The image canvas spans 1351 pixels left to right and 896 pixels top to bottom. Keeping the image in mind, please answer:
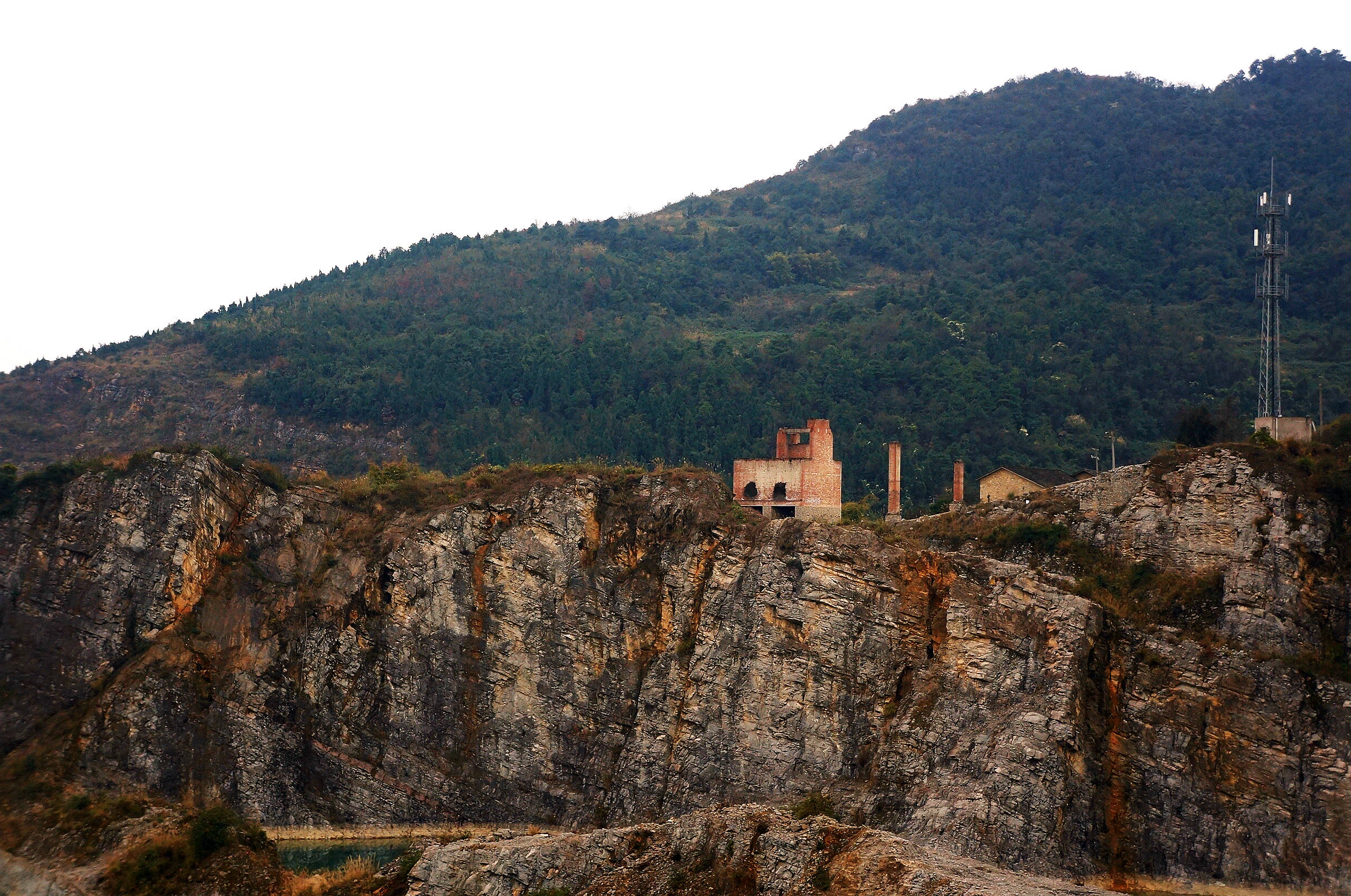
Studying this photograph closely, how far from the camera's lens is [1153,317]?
104 metres

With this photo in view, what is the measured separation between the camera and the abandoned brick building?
6200 centimetres

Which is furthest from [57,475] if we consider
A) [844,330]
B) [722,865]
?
[844,330]

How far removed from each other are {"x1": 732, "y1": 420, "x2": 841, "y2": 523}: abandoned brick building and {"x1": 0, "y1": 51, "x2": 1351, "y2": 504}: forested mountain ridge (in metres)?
20.6

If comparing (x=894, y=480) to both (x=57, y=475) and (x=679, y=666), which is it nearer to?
(x=679, y=666)

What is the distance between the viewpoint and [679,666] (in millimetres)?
54156

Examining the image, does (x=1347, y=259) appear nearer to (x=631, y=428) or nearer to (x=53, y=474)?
(x=631, y=428)

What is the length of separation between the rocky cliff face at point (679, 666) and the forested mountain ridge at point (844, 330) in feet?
90.4

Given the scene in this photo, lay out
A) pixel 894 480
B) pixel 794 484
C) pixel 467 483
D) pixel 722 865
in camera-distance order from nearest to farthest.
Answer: pixel 722 865
pixel 467 483
pixel 794 484
pixel 894 480

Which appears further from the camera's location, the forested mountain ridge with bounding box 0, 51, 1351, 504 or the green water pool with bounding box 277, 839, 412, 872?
the forested mountain ridge with bounding box 0, 51, 1351, 504

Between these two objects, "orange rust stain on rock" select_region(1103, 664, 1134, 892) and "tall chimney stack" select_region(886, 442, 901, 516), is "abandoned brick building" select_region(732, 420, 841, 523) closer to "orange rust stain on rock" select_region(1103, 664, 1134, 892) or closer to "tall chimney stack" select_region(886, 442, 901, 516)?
"tall chimney stack" select_region(886, 442, 901, 516)

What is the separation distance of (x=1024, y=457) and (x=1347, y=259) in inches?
1351

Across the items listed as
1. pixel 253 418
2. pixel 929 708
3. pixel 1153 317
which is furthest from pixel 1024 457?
pixel 253 418

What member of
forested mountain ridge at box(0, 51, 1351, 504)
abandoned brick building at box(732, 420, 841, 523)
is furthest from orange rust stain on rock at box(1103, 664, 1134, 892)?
forested mountain ridge at box(0, 51, 1351, 504)

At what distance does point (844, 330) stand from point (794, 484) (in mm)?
49701
